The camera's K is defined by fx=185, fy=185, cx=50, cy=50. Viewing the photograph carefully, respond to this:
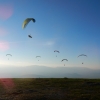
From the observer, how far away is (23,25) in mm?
41562

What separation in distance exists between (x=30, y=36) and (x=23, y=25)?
533 centimetres

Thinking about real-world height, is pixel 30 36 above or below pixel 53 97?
above

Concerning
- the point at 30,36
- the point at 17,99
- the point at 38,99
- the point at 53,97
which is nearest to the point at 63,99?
the point at 53,97

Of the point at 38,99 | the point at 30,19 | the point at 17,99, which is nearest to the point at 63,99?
the point at 38,99

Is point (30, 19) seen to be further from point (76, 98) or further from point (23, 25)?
point (76, 98)

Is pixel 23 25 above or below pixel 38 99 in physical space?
above

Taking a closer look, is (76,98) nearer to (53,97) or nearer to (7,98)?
(53,97)

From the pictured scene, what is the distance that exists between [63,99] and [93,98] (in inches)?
229

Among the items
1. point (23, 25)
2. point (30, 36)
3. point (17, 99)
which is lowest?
point (17, 99)

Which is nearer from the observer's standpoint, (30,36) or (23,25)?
(30,36)

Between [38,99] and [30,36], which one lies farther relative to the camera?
[30,36]

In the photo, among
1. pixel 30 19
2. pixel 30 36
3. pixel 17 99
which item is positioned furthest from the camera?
pixel 30 19

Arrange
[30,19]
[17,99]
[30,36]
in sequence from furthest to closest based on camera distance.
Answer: [30,19] → [30,36] → [17,99]

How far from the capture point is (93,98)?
1364 inches
